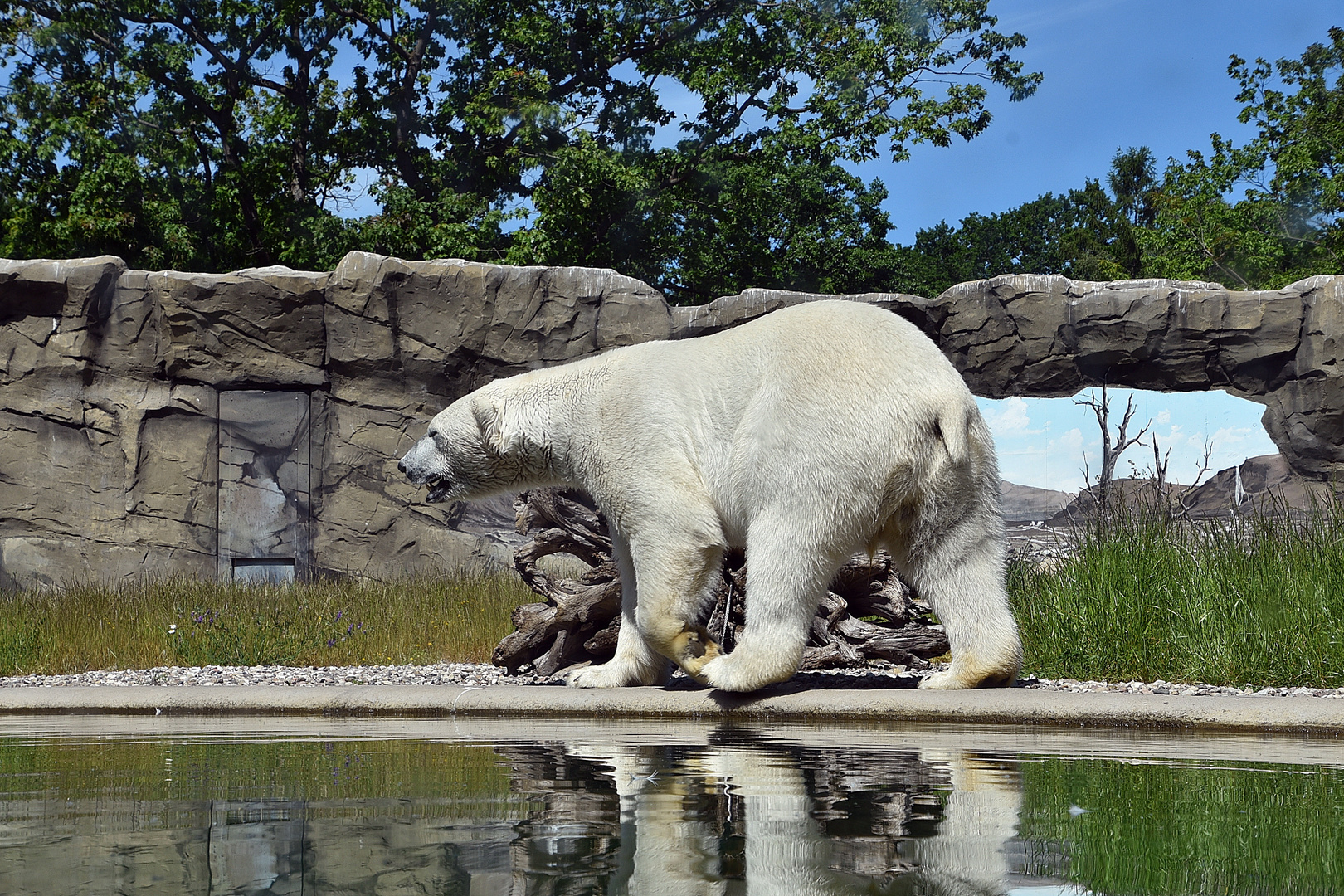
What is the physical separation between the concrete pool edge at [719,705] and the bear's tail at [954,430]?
0.82m

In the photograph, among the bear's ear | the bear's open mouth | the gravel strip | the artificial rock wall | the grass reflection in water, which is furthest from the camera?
the artificial rock wall

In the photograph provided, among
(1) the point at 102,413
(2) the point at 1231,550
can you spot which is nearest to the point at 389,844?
(2) the point at 1231,550

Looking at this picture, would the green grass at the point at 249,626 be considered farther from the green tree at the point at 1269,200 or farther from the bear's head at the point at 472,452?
the green tree at the point at 1269,200

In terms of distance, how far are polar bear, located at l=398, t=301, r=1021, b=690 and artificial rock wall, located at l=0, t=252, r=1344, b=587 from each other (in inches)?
284

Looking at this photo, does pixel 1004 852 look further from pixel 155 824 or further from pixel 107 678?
pixel 107 678

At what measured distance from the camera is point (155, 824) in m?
2.36

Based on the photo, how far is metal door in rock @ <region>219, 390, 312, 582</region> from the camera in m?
12.2

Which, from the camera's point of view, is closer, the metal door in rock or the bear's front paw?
the bear's front paw

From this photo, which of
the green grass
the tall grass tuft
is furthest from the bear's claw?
the green grass

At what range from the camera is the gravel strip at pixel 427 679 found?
17.0 ft

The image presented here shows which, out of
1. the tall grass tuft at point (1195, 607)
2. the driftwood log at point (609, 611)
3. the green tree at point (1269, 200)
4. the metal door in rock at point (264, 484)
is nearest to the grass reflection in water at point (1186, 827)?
the tall grass tuft at point (1195, 607)

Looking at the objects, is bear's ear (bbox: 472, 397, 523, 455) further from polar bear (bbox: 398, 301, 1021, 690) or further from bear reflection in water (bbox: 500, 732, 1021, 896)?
bear reflection in water (bbox: 500, 732, 1021, 896)

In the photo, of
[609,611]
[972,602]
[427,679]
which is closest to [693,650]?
[972,602]

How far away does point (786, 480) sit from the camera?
434 cm
